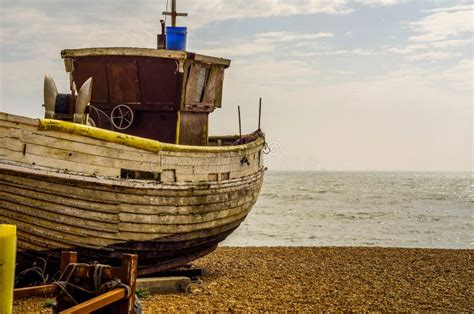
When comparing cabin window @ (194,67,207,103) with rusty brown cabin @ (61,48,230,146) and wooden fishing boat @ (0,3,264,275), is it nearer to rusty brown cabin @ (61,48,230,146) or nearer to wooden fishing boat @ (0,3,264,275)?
wooden fishing boat @ (0,3,264,275)

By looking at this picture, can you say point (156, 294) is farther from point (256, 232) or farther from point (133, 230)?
point (256, 232)

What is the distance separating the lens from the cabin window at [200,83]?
1273 centimetres

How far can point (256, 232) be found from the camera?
30094 mm

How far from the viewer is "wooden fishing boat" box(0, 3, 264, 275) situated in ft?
30.3

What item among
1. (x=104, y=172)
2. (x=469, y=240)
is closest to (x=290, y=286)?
(x=104, y=172)

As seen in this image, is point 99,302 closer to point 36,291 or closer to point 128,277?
Result: point 128,277

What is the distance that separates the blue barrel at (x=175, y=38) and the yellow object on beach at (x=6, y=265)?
24.8 feet

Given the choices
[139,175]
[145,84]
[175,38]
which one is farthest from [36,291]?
[175,38]

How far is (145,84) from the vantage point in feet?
39.4

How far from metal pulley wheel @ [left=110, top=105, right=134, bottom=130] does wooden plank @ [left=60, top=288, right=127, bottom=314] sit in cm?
636

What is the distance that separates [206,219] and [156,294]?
1.62 metres

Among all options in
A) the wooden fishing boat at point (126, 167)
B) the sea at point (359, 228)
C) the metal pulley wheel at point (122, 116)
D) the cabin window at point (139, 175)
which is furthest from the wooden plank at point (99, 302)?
the sea at point (359, 228)

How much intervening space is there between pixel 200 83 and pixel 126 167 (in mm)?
3489

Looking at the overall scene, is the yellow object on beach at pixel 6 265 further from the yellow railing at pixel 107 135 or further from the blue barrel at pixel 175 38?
the blue barrel at pixel 175 38
